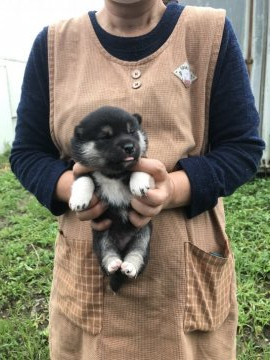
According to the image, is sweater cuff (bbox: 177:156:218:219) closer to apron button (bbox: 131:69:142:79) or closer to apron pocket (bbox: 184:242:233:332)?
apron pocket (bbox: 184:242:233:332)

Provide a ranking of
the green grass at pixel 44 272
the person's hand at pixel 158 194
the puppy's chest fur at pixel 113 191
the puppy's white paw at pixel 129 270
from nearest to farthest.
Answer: the person's hand at pixel 158 194
the puppy's white paw at pixel 129 270
the puppy's chest fur at pixel 113 191
the green grass at pixel 44 272

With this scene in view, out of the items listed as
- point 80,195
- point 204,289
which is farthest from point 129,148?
point 204,289

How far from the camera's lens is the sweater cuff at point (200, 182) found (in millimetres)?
1629

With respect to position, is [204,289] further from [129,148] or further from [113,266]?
[129,148]

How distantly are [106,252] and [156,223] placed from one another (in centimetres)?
21

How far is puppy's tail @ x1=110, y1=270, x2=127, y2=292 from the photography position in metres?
1.67

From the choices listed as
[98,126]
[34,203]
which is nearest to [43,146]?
[98,126]

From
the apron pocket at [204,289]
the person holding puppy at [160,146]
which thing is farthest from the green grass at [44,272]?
the person holding puppy at [160,146]

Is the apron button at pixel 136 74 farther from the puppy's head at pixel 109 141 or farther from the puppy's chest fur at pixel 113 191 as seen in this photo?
the puppy's chest fur at pixel 113 191

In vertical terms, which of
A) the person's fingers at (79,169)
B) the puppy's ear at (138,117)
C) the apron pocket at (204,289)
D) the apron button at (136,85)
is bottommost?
the apron pocket at (204,289)

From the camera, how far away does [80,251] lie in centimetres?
177

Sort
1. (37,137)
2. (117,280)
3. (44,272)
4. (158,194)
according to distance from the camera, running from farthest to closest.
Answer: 1. (44,272)
2. (37,137)
3. (117,280)
4. (158,194)

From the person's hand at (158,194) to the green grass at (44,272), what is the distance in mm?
1757

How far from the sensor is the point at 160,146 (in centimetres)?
168
